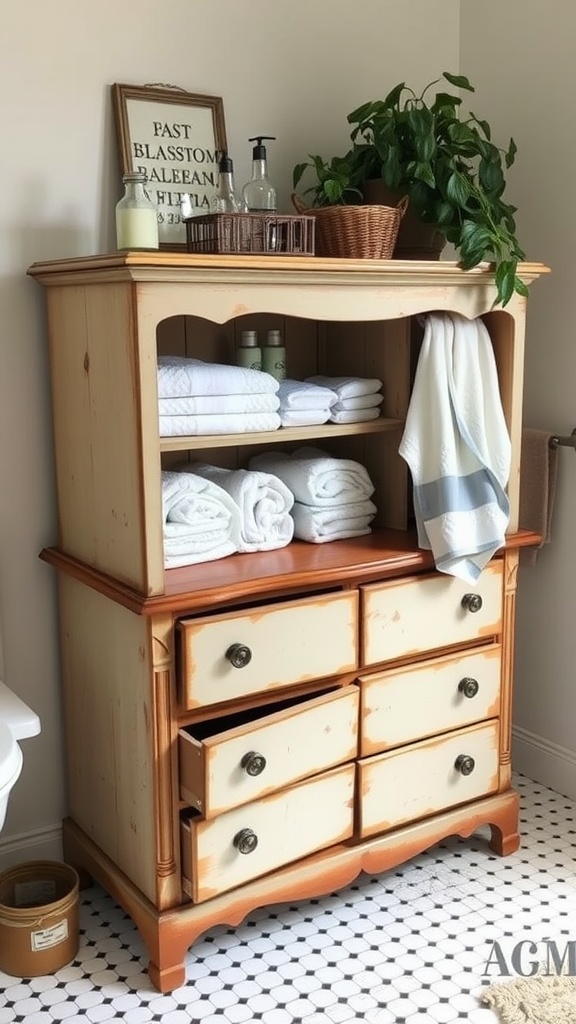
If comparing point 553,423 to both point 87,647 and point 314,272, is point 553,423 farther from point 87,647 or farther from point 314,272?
point 87,647

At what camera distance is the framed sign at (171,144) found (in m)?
2.04

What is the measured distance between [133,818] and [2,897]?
314 millimetres

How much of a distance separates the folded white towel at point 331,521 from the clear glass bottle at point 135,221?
0.62 m

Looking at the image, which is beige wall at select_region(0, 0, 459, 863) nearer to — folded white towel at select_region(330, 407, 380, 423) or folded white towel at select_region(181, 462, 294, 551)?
folded white towel at select_region(181, 462, 294, 551)

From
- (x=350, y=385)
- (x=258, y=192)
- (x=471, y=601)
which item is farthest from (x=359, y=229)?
(x=471, y=601)

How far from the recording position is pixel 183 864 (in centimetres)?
186

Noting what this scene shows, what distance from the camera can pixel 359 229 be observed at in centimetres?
194

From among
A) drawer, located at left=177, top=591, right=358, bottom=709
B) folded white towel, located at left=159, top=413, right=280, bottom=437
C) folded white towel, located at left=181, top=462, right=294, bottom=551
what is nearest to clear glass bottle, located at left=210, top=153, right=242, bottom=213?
folded white towel, located at left=159, top=413, right=280, bottom=437

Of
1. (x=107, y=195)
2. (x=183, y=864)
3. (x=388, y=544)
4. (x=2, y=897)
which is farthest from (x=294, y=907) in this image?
(x=107, y=195)

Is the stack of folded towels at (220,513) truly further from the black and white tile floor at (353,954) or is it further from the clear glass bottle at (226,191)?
the black and white tile floor at (353,954)

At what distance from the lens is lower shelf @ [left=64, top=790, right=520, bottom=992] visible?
185 cm

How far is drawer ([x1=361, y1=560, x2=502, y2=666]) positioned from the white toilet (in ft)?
2.10

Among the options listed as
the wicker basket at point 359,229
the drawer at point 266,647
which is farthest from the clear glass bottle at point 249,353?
the drawer at point 266,647

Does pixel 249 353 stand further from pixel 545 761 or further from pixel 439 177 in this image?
pixel 545 761
